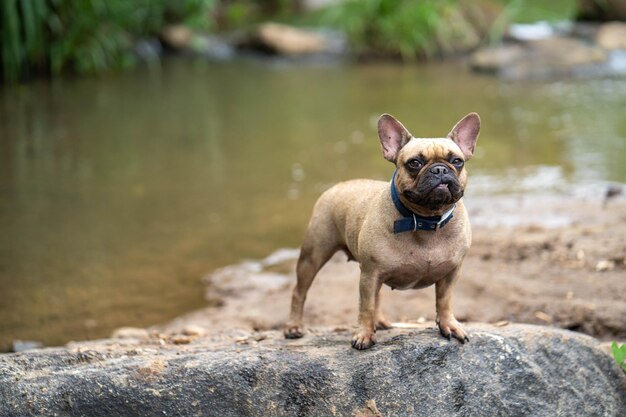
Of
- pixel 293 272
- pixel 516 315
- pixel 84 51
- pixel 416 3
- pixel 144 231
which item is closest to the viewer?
pixel 516 315

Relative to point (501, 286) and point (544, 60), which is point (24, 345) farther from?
point (544, 60)

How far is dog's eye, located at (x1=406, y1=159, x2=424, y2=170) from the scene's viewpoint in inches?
134

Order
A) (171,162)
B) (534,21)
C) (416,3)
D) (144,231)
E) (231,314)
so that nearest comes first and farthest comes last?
(231,314) → (144,231) → (171,162) → (416,3) → (534,21)

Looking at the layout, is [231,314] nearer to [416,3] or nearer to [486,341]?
[486,341]

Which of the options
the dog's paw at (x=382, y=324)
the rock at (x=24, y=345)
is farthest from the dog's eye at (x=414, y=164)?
the rock at (x=24, y=345)

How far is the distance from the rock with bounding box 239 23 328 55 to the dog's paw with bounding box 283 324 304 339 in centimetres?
1544

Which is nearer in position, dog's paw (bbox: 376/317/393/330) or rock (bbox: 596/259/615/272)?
dog's paw (bbox: 376/317/393/330)

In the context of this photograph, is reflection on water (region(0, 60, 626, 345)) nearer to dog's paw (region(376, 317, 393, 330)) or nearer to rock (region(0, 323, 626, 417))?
dog's paw (region(376, 317, 393, 330))

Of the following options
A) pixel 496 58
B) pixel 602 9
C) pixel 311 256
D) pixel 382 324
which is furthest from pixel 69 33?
pixel 382 324

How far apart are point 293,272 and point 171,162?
13.5 ft

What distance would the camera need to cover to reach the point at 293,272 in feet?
22.7

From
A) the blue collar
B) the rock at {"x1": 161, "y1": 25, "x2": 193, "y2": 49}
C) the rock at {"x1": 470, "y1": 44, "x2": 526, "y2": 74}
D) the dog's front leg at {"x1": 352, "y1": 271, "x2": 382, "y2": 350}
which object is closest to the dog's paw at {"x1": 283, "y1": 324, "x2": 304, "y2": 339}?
the dog's front leg at {"x1": 352, "y1": 271, "x2": 382, "y2": 350}

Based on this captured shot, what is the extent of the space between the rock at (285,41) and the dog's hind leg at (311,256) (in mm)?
15375

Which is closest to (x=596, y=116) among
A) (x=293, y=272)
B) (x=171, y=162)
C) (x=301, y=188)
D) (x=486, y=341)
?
(x=301, y=188)
